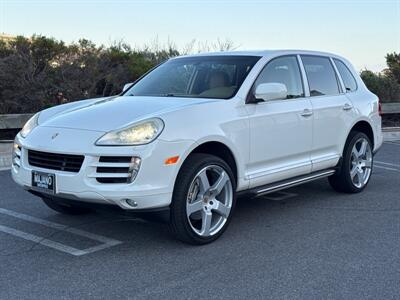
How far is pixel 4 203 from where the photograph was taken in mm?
6277

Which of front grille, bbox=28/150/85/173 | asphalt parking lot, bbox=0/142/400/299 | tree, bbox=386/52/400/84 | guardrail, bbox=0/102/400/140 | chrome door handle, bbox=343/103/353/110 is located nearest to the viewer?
asphalt parking lot, bbox=0/142/400/299

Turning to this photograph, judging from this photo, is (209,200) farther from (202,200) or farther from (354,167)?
(354,167)

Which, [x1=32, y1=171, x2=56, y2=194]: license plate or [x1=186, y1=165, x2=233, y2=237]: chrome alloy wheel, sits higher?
[x1=32, y1=171, x2=56, y2=194]: license plate

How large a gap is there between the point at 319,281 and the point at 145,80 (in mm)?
3141

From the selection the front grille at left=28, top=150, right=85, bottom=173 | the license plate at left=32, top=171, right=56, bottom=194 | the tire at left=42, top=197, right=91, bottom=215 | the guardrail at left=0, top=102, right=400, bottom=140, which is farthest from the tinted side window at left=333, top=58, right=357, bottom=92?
the guardrail at left=0, top=102, right=400, bottom=140

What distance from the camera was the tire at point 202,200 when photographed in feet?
14.8

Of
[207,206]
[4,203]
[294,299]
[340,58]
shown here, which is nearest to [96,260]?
[207,206]

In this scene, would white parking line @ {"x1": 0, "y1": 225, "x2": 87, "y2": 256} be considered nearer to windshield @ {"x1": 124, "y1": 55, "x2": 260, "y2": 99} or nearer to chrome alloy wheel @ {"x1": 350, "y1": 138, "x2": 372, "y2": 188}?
windshield @ {"x1": 124, "y1": 55, "x2": 260, "y2": 99}

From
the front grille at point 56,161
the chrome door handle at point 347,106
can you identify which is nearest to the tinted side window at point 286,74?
the chrome door handle at point 347,106

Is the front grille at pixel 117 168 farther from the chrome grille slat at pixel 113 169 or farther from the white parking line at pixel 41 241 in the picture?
the white parking line at pixel 41 241

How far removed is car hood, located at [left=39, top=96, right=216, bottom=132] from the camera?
4.51 m

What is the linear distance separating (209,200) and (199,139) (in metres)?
0.61

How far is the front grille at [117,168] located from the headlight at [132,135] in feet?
0.40

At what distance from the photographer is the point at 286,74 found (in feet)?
19.3
